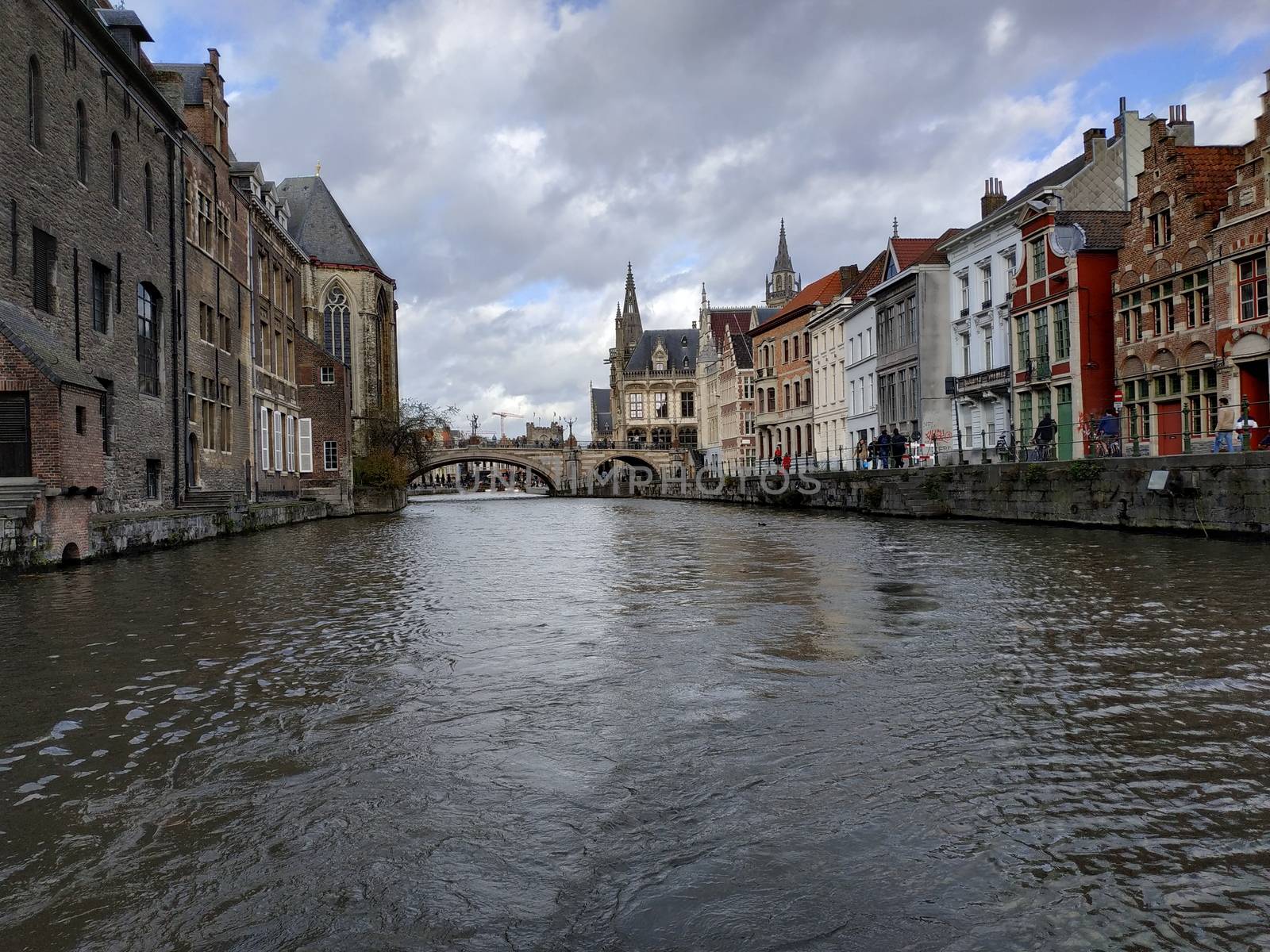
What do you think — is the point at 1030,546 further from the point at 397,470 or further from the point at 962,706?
the point at 397,470

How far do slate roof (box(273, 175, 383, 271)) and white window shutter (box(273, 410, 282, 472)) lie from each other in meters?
26.8

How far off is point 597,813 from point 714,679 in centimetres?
288

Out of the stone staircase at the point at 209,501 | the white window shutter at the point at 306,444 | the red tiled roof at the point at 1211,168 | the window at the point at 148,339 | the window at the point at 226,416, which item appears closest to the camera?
the window at the point at 148,339

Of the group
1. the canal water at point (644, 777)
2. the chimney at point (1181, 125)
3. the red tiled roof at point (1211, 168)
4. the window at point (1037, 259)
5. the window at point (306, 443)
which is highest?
the chimney at point (1181, 125)

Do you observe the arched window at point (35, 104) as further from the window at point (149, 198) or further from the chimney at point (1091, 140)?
the chimney at point (1091, 140)

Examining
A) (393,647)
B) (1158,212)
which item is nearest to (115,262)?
(393,647)

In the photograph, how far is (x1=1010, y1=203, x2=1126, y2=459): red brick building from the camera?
32500 millimetres

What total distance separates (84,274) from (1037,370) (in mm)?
28159

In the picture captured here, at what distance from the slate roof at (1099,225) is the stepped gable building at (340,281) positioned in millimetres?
45981

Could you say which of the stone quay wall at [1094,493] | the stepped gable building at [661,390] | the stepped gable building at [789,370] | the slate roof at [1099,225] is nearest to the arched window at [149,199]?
the stone quay wall at [1094,493]

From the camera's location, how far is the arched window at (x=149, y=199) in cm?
2736

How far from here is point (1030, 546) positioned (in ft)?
61.2

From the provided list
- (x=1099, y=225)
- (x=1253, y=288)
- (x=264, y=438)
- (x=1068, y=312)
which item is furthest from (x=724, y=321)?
(x=1253, y=288)

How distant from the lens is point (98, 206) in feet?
77.2
